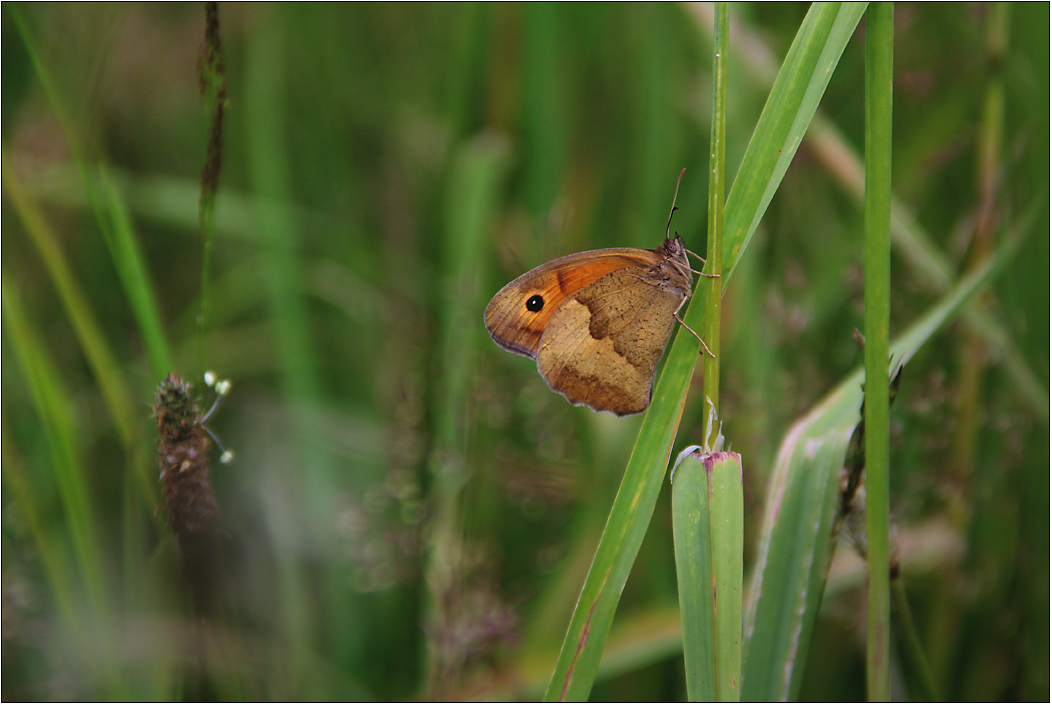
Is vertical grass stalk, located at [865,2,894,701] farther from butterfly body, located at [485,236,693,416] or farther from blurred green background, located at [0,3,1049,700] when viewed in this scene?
blurred green background, located at [0,3,1049,700]

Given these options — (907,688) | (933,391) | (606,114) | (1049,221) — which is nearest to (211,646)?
(907,688)

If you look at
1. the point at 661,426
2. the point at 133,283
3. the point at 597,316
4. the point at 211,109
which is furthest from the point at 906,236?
the point at 133,283

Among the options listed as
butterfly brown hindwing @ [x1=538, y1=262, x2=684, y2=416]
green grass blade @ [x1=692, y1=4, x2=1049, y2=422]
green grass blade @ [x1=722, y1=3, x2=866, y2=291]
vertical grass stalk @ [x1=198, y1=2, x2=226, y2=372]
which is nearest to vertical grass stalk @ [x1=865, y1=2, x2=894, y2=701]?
green grass blade @ [x1=722, y1=3, x2=866, y2=291]

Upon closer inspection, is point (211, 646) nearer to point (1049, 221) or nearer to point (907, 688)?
point (907, 688)

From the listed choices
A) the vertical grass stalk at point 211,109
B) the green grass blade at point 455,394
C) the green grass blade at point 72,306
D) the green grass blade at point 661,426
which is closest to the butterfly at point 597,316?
the green grass blade at point 455,394

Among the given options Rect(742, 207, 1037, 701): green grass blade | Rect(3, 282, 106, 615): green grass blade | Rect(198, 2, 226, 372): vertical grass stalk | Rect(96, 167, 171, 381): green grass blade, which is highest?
Rect(198, 2, 226, 372): vertical grass stalk

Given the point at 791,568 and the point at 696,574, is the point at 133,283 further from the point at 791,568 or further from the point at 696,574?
the point at 791,568
